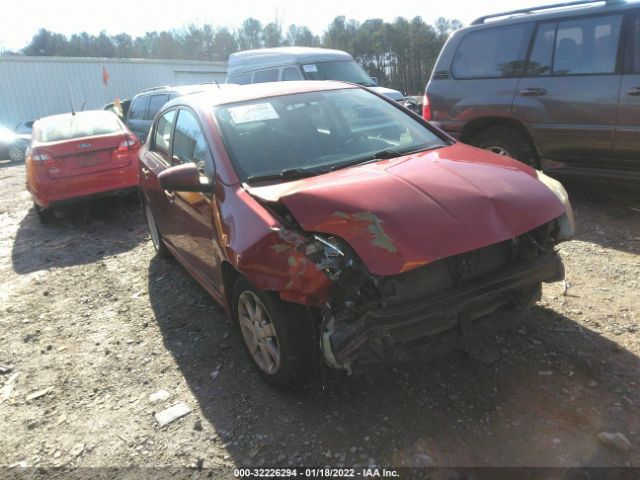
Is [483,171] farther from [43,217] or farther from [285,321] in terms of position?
[43,217]

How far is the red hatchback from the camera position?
22.3 ft

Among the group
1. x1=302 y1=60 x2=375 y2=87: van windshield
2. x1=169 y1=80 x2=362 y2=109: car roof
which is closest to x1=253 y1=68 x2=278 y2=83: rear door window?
x1=302 y1=60 x2=375 y2=87: van windshield

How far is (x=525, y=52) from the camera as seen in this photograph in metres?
5.57

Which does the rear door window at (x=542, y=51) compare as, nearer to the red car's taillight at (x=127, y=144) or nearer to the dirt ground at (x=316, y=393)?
the dirt ground at (x=316, y=393)

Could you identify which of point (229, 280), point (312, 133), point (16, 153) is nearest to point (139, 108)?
point (16, 153)

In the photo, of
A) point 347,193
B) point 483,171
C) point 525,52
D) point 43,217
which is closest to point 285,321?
point 347,193

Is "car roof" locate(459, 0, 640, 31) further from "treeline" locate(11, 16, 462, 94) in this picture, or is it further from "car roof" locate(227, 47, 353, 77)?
"treeline" locate(11, 16, 462, 94)

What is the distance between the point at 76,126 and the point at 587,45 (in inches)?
269

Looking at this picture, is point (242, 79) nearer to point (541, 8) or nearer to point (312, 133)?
point (541, 8)

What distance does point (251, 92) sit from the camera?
145 inches

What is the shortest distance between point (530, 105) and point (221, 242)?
4.08 m

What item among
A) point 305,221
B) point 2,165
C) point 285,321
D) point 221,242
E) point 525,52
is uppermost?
point 525,52

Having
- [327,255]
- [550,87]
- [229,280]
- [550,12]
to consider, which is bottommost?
[229,280]

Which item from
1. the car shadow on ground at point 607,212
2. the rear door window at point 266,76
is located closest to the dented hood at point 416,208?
the car shadow on ground at point 607,212
